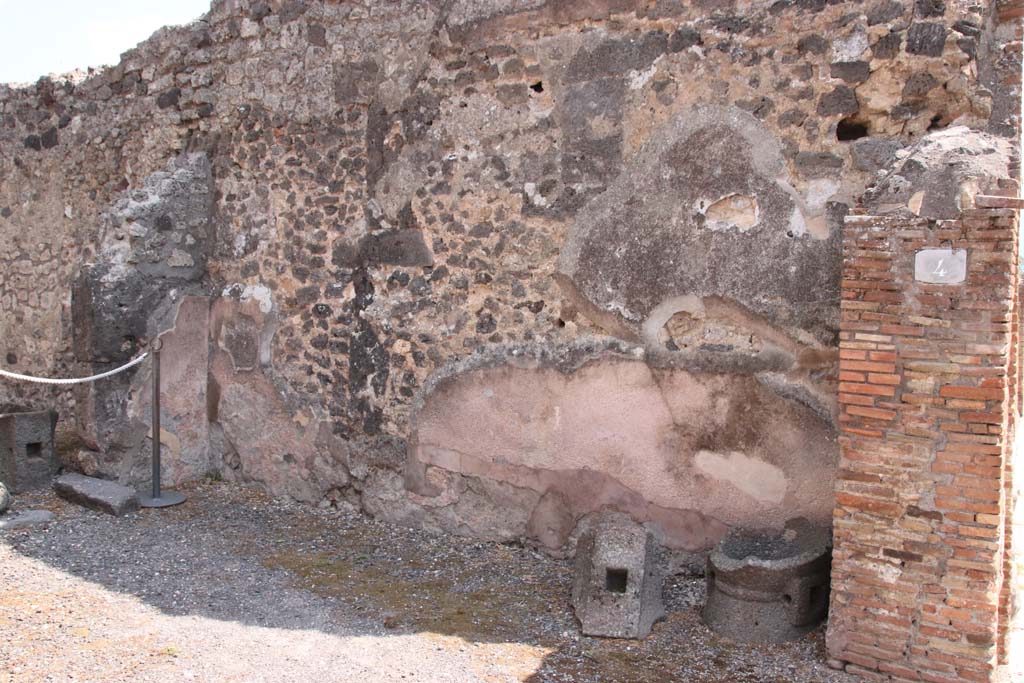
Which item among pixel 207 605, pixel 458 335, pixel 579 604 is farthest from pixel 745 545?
pixel 207 605

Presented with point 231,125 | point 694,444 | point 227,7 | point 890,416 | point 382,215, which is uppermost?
point 227,7

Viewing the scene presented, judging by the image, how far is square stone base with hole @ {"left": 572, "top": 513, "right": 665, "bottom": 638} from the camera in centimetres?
401

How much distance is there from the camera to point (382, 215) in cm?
535

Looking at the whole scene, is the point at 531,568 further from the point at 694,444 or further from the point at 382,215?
the point at 382,215

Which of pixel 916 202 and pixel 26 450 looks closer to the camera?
pixel 916 202

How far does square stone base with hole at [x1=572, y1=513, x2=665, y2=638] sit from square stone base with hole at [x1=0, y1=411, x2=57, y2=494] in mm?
3605

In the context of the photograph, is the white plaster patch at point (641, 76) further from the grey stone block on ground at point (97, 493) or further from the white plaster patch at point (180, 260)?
the grey stone block on ground at point (97, 493)

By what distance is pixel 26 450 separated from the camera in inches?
231

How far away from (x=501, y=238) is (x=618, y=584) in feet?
6.16

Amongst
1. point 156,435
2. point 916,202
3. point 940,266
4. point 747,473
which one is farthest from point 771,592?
point 156,435

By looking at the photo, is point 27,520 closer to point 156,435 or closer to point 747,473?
point 156,435

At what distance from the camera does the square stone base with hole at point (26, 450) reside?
19.0ft

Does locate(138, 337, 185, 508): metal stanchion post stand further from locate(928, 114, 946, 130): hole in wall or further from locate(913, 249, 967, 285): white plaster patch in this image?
locate(928, 114, 946, 130): hole in wall

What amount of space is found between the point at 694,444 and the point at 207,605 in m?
2.37
